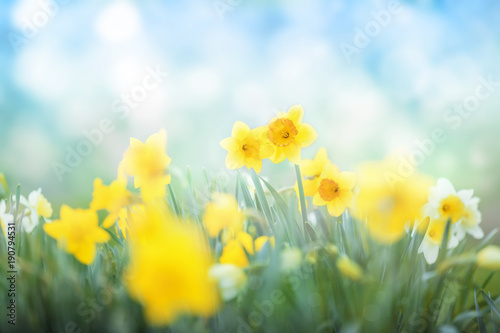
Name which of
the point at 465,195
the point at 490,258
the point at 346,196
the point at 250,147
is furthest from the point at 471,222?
the point at 250,147

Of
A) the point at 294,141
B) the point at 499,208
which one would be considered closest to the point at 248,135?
the point at 294,141

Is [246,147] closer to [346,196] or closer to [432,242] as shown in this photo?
[346,196]

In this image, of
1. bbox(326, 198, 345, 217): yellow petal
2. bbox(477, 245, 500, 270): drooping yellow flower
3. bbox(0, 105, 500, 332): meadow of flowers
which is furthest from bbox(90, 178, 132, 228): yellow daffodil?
bbox(477, 245, 500, 270): drooping yellow flower

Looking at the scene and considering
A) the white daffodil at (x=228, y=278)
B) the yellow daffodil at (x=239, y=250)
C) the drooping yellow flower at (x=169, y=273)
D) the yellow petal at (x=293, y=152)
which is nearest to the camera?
the drooping yellow flower at (x=169, y=273)

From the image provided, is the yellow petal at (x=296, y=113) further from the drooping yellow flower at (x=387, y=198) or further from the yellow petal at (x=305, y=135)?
the drooping yellow flower at (x=387, y=198)

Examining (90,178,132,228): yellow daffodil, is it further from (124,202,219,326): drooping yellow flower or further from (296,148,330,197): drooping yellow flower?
(296,148,330,197): drooping yellow flower

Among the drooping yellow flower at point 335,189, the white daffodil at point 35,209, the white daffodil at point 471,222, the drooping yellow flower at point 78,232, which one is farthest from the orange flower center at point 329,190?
the white daffodil at point 35,209
